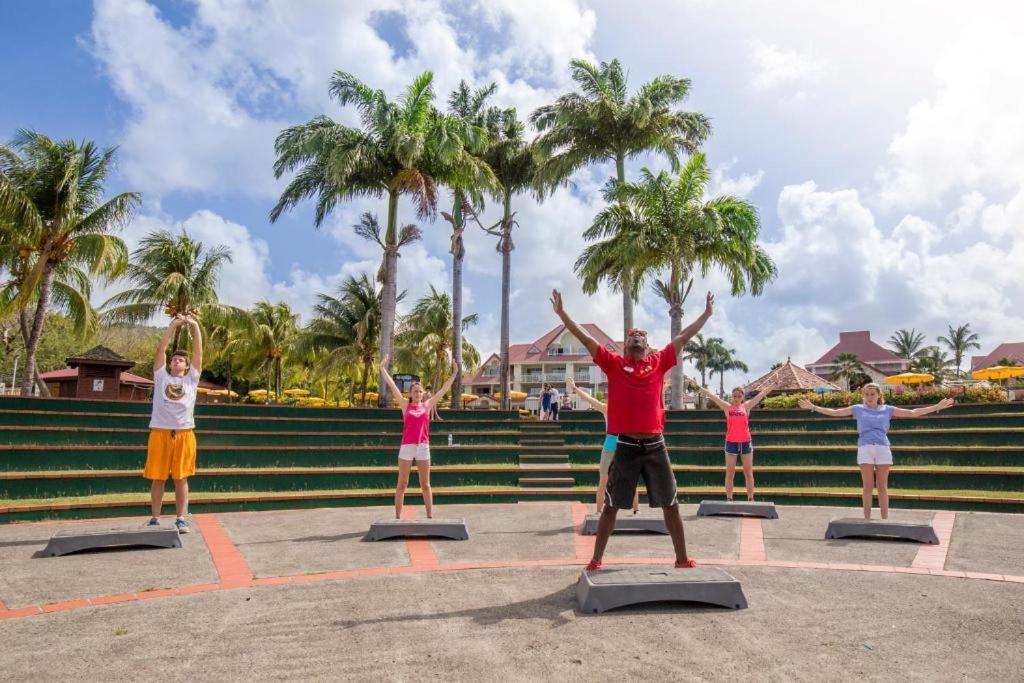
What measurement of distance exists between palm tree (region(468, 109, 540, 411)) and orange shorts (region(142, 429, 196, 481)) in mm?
20797

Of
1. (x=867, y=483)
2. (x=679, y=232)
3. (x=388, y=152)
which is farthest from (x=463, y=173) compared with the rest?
(x=867, y=483)

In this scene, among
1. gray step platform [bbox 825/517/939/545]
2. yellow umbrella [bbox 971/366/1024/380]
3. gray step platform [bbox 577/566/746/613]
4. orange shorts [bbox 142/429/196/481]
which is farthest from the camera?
yellow umbrella [bbox 971/366/1024/380]

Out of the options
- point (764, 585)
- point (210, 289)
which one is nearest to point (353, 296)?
point (210, 289)

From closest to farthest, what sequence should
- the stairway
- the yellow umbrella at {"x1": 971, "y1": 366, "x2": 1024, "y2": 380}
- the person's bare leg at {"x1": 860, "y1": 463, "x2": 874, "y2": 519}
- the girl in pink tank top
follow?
the person's bare leg at {"x1": 860, "y1": 463, "x2": 874, "y2": 519} < the girl in pink tank top < the stairway < the yellow umbrella at {"x1": 971, "y1": 366, "x2": 1024, "y2": 380}

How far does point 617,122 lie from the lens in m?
24.1

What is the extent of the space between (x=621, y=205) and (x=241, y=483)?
14.8 m

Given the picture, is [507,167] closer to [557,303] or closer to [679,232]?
[679,232]

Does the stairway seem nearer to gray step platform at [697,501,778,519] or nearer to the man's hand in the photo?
gray step platform at [697,501,778,519]

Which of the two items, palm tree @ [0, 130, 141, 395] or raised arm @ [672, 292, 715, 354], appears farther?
palm tree @ [0, 130, 141, 395]

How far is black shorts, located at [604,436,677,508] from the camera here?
514 centimetres

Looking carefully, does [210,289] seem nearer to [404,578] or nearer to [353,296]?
[353,296]

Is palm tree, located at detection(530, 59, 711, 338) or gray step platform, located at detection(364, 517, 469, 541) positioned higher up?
palm tree, located at detection(530, 59, 711, 338)

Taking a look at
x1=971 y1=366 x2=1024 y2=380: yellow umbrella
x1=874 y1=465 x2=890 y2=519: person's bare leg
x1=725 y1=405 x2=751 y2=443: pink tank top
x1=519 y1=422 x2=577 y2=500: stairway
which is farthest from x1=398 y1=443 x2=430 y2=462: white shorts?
x1=971 y1=366 x2=1024 y2=380: yellow umbrella

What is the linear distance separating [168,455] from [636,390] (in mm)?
5189
